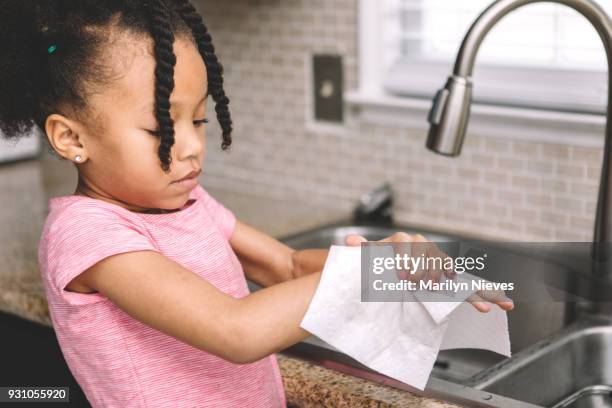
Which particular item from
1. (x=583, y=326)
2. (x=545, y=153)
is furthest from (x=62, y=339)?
(x=545, y=153)

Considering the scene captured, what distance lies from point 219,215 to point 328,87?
2.47ft

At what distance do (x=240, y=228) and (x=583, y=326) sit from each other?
21.8 inches

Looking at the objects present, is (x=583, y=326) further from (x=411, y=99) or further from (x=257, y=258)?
(x=411, y=99)

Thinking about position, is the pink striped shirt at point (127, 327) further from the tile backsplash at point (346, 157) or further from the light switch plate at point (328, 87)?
the light switch plate at point (328, 87)

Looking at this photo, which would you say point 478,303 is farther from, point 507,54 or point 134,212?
point 507,54

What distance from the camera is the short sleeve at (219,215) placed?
4.14ft

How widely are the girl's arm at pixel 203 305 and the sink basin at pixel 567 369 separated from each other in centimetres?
39

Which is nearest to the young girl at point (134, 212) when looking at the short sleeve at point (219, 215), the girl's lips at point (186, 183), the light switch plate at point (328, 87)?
the girl's lips at point (186, 183)

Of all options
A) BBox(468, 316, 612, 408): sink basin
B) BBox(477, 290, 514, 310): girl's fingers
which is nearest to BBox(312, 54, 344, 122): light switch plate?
BBox(468, 316, 612, 408): sink basin

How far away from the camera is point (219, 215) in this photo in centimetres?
127

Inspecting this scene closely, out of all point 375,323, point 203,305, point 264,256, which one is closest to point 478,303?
point 375,323

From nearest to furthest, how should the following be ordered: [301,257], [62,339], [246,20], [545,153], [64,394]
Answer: [62,339]
[301,257]
[64,394]
[545,153]
[246,20]

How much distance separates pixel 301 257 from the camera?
4.15 feet

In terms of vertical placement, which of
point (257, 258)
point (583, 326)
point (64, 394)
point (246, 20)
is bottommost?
point (64, 394)
